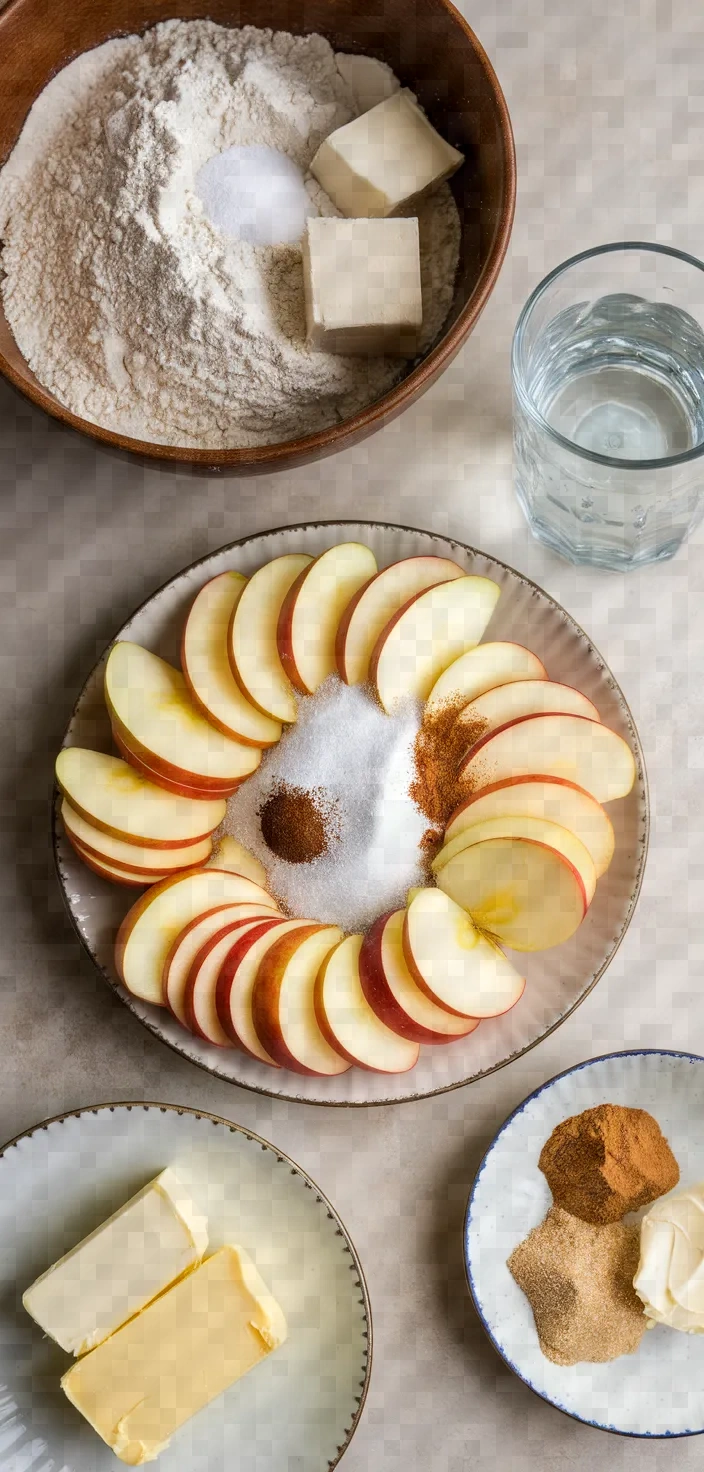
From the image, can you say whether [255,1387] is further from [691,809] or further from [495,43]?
[495,43]

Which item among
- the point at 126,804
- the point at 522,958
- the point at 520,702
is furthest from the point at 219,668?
the point at 522,958

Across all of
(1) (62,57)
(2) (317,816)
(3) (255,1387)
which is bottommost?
(3) (255,1387)

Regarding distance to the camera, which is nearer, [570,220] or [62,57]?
[62,57]

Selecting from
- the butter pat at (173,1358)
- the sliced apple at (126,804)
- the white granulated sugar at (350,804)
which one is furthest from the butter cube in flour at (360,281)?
the butter pat at (173,1358)

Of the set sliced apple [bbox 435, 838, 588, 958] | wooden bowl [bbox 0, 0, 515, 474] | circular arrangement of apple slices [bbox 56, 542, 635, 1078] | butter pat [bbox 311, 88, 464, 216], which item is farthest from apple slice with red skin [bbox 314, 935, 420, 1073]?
butter pat [bbox 311, 88, 464, 216]

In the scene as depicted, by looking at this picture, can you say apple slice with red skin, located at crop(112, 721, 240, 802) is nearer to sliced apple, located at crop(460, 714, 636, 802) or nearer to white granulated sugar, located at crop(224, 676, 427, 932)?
white granulated sugar, located at crop(224, 676, 427, 932)

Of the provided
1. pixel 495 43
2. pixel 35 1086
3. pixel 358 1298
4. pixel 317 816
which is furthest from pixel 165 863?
pixel 495 43

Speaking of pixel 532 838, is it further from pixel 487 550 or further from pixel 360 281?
pixel 360 281

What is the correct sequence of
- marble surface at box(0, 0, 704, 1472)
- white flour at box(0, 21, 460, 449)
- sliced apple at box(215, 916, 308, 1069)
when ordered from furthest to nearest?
marble surface at box(0, 0, 704, 1472) → sliced apple at box(215, 916, 308, 1069) → white flour at box(0, 21, 460, 449)
